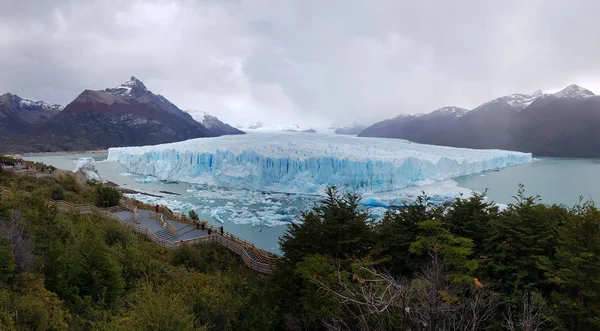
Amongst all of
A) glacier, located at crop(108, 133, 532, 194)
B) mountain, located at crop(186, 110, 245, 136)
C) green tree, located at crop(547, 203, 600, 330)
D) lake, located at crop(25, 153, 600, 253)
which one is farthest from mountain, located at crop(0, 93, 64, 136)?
green tree, located at crop(547, 203, 600, 330)

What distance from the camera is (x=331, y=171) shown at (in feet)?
82.6

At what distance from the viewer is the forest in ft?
14.2

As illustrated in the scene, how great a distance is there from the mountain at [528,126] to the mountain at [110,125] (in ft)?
216

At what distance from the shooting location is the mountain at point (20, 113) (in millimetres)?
92062

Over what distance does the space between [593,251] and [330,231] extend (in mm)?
4726

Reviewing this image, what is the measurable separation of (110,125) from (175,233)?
85.2 m

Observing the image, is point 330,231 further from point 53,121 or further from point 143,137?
point 53,121

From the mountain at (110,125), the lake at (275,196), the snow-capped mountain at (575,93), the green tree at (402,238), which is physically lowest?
the lake at (275,196)

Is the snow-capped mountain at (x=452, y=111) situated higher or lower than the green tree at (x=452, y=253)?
→ higher

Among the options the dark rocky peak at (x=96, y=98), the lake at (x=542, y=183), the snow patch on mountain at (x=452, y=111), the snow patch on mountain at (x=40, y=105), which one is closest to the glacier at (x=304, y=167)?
the lake at (x=542, y=183)

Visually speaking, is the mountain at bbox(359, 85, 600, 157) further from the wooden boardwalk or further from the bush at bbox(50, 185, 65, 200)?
the bush at bbox(50, 185, 65, 200)

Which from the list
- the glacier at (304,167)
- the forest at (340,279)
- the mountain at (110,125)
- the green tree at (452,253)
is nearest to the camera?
the forest at (340,279)

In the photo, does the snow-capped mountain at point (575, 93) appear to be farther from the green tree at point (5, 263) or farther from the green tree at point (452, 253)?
the green tree at point (5, 263)

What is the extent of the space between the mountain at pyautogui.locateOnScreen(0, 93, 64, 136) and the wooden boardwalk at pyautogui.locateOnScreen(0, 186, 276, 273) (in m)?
104
